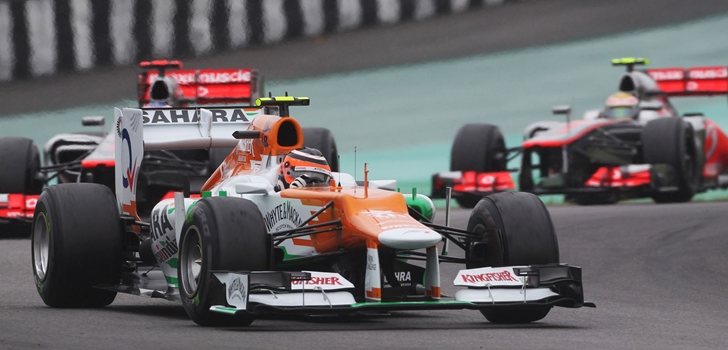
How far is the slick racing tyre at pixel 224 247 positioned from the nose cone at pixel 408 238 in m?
0.85

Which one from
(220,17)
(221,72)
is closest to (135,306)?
(221,72)

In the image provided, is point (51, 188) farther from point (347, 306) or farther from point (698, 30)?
point (698, 30)

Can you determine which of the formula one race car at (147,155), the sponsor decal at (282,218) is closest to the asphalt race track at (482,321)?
the sponsor decal at (282,218)

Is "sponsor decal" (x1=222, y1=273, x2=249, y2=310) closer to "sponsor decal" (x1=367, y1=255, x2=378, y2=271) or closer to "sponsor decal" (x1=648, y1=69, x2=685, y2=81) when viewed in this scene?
"sponsor decal" (x1=367, y1=255, x2=378, y2=271)

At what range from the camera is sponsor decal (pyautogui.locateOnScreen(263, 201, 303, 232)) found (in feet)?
42.9

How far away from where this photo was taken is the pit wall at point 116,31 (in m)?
27.7

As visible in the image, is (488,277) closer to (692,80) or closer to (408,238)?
(408,238)

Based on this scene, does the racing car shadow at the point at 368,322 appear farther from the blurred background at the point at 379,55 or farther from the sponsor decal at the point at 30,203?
the blurred background at the point at 379,55

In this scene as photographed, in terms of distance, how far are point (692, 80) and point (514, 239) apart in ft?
57.3

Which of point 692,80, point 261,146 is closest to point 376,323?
point 261,146

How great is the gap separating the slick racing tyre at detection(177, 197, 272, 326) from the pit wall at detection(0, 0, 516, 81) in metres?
15.2

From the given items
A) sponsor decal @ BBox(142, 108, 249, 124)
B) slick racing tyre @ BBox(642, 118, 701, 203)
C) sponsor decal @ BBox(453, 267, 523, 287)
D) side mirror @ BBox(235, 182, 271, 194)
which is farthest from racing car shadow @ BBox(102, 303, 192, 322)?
slick racing tyre @ BBox(642, 118, 701, 203)

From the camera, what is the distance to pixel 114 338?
11453 mm

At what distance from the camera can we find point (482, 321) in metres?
13.2
